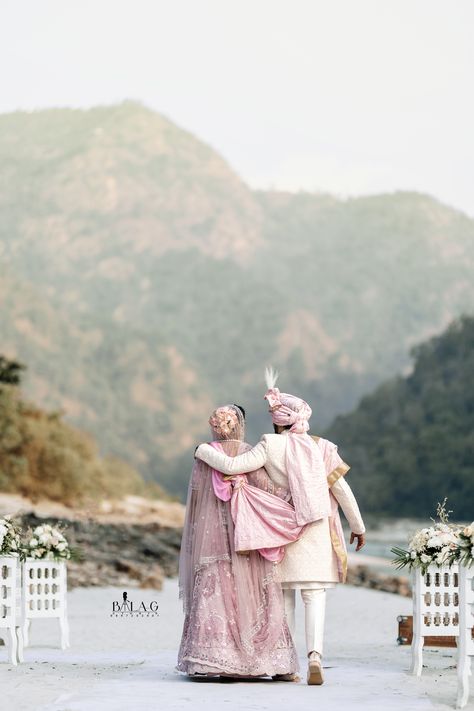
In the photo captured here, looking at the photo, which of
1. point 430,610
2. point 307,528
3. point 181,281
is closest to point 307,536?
point 307,528

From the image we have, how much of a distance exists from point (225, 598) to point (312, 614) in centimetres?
48

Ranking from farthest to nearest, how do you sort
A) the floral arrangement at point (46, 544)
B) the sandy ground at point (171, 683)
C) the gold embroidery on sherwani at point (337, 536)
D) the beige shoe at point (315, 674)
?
the floral arrangement at point (46, 544) → the gold embroidery on sherwani at point (337, 536) → the beige shoe at point (315, 674) → the sandy ground at point (171, 683)

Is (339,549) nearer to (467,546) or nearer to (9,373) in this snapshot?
(467,546)

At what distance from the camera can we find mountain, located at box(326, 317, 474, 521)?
60.6 metres

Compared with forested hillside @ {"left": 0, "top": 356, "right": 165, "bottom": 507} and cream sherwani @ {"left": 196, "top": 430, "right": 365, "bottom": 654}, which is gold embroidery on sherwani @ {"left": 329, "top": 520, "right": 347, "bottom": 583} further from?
forested hillside @ {"left": 0, "top": 356, "right": 165, "bottom": 507}

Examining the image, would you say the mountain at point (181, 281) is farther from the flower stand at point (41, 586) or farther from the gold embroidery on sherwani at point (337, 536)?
the gold embroidery on sherwani at point (337, 536)

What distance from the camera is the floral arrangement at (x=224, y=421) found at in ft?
25.5

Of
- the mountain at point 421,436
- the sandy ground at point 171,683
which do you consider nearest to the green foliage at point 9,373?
the mountain at point 421,436

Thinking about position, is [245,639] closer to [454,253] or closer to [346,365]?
[346,365]

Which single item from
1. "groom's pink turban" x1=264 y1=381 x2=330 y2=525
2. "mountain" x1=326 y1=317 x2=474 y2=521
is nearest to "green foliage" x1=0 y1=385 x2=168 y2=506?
"mountain" x1=326 y1=317 x2=474 y2=521

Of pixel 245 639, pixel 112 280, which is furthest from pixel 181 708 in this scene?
pixel 112 280

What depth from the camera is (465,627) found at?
6699mm

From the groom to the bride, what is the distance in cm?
11

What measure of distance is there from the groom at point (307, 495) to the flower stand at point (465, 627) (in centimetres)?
96
